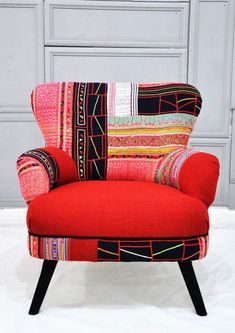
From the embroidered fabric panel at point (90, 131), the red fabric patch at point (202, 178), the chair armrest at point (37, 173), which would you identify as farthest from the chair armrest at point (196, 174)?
the chair armrest at point (37, 173)

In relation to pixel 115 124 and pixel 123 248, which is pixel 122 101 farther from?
pixel 123 248

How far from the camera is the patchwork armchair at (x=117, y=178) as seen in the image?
953 millimetres

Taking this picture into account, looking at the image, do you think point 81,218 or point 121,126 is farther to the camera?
point 121,126

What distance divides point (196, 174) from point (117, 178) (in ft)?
1.64

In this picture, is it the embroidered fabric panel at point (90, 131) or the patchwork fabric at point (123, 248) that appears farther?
the embroidered fabric panel at point (90, 131)

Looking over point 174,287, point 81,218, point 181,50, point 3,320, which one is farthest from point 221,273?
point 181,50

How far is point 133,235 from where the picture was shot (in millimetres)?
950

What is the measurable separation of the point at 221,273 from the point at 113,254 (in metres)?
0.69

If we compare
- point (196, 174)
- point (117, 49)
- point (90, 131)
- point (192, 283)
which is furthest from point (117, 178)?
point (117, 49)

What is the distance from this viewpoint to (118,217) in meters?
0.95

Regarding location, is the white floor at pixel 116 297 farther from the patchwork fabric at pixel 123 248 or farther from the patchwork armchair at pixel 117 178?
the patchwork fabric at pixel 123 248

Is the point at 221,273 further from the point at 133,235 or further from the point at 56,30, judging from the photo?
the point at 56,30

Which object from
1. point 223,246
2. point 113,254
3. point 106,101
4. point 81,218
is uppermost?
point 106,101

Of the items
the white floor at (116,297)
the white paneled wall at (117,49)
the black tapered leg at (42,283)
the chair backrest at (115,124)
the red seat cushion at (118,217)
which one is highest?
the white paneled wall at (117,49)
